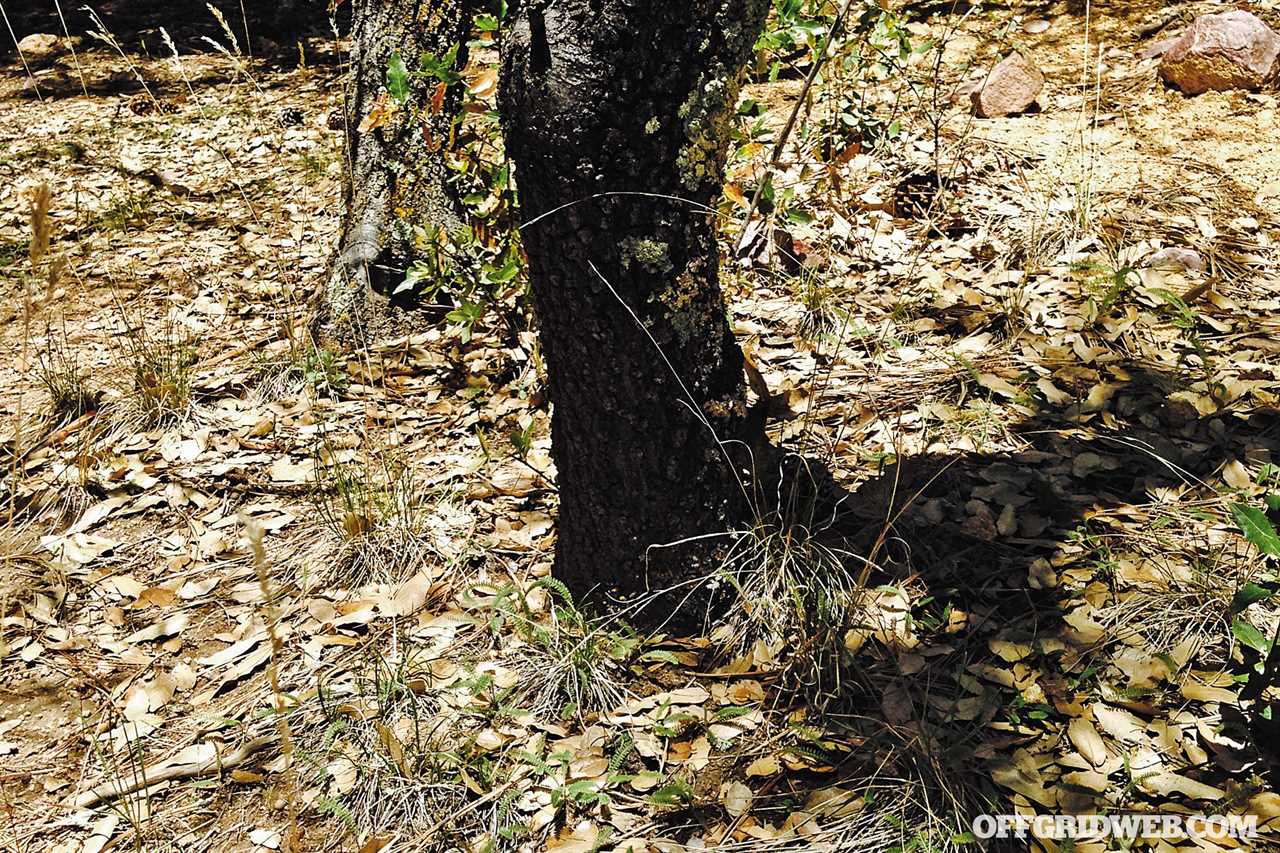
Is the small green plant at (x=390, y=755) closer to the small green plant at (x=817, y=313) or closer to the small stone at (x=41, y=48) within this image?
the small green plant at (x=817, y=313)

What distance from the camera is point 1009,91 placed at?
4062 mm

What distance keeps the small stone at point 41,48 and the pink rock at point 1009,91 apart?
16.7 ft

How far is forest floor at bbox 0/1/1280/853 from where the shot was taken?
2025 mm

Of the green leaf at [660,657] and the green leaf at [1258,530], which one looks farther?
the green leaf at [660,657]

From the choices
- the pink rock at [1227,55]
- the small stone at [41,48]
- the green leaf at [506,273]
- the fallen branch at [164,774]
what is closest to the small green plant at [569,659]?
the fallen branch at [164,774]

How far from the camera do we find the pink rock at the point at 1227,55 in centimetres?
392

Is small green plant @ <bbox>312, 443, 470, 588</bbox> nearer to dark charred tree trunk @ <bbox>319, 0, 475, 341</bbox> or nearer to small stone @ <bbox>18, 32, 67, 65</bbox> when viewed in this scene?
dark charred tree trunk @ <bbox>319, 0, 475, 341</bbox>

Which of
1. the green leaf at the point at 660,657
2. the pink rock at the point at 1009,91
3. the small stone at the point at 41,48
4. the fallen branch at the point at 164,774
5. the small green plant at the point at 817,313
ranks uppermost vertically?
the small stone at the point at 41,48

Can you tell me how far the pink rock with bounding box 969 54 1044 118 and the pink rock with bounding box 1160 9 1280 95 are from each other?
1.91ft

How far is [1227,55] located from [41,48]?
6085 millimetres

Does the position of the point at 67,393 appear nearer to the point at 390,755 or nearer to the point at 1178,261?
the point at 390,755

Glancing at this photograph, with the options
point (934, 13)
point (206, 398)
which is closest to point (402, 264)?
point (206, 398)

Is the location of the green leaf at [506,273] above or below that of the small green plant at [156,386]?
above

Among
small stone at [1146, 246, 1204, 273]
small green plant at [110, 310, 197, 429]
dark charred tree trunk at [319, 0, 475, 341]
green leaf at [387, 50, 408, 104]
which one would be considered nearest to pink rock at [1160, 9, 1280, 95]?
small stone at [1146, 246, 1204, 273]
